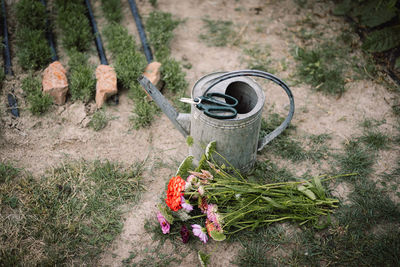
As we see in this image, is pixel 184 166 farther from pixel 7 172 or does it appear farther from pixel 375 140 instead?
pixel 375 140

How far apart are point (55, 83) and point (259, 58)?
1.99m

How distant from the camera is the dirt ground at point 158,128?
2223 mm

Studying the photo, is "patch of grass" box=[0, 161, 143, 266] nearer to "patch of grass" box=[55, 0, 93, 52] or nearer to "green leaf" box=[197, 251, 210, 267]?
"green leaf" box=[197, 251, 210, 267]

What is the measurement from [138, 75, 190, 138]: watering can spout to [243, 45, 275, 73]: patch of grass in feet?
4.32

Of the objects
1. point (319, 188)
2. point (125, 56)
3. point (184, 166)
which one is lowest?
point (319, 188)

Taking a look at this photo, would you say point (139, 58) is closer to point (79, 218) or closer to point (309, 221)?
point (79, 218)

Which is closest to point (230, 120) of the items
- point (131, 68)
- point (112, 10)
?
point (131, 68)

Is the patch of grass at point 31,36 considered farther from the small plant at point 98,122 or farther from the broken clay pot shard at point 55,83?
the small plant at point 98,122

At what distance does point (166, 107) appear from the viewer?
7.07ft

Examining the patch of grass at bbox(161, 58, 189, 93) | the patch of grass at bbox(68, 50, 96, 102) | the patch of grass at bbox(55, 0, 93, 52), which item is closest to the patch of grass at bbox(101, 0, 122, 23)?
the patch of grass at bbox(55, 0, 93, 52)

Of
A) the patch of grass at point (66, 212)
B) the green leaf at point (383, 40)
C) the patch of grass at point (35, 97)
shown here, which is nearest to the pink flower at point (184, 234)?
the patch of grass at point (66, 212)

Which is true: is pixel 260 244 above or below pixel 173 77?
below

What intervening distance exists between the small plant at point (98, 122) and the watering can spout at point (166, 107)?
31.7 inches

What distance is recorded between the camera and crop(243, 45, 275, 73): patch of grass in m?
3.27
